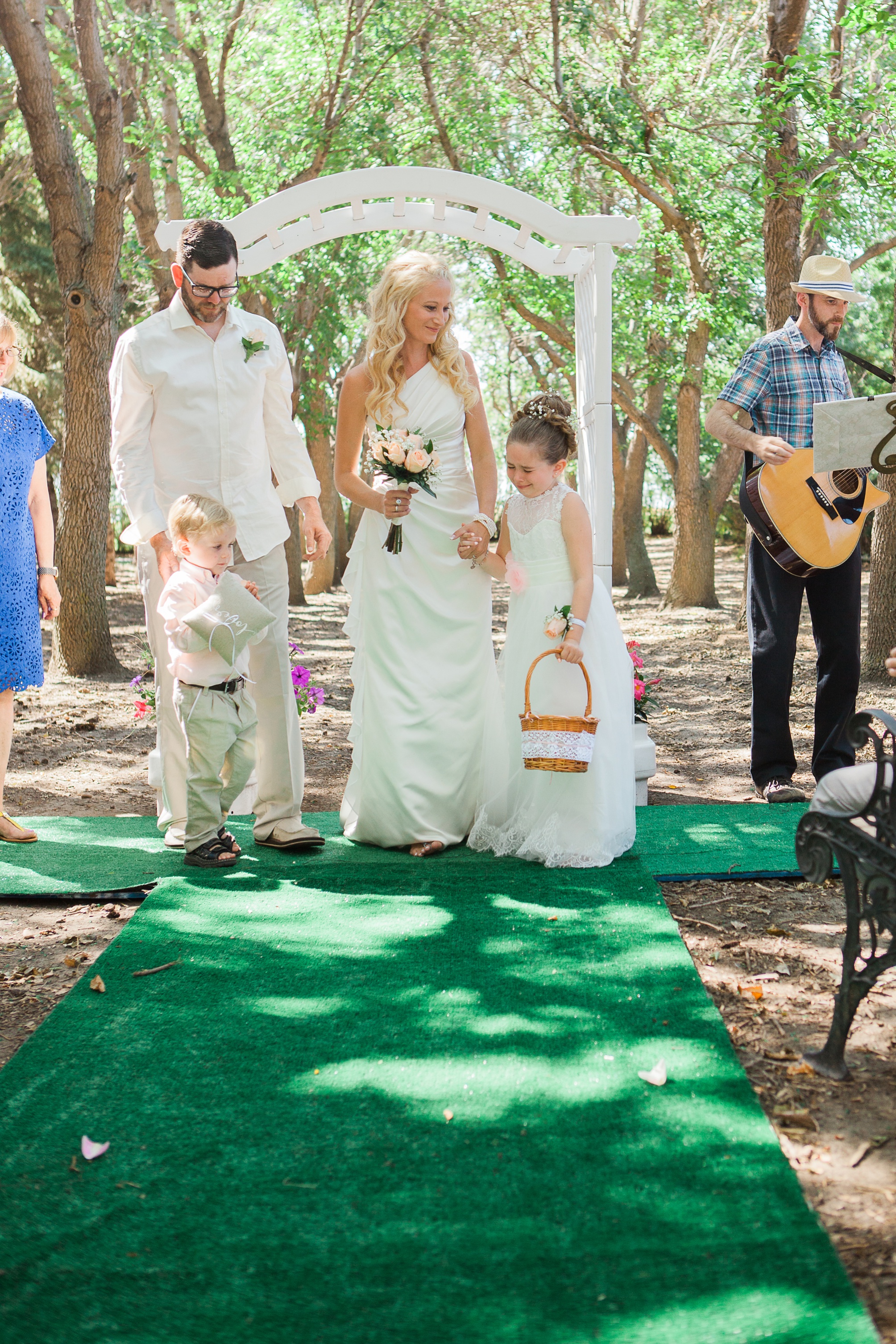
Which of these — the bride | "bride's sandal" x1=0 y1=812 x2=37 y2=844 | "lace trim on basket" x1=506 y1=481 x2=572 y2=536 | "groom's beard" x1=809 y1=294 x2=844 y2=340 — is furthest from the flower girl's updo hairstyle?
"bride's sandal" x1=0 y1=812 x2=37 y2=844

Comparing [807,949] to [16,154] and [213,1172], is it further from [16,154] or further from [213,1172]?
[16,154]

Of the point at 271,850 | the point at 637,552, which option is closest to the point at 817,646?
the point at 271,850

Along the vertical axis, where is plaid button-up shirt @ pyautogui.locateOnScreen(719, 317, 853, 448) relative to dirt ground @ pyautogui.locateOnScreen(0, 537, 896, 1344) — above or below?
above

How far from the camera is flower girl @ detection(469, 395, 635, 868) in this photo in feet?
15.1

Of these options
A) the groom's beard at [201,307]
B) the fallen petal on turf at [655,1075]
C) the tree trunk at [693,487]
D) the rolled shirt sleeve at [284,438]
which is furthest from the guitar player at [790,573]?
the tree trunk at [693,487]

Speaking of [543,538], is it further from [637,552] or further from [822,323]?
[637,552]

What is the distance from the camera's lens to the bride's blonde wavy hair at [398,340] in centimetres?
462

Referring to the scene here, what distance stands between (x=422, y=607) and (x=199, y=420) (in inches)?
46.0

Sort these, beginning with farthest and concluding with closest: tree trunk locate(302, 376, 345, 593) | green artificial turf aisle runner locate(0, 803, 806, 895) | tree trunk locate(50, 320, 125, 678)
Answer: tree trunk locate(302, 376, 345, 593) → tree trunk locate(50, 320, 125, 678) → green artificial turf aisle runner locate(0, 803, 806, 895)

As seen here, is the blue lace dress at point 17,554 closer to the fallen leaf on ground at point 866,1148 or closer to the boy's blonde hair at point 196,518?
the boy's blonde hair at point 196,518

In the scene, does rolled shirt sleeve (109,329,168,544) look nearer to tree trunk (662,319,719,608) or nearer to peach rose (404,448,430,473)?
peach rose (404,448,430,473)

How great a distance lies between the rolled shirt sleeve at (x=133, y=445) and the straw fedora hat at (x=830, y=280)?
2.89 meters

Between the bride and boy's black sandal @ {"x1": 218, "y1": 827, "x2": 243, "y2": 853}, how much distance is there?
1.83 feet

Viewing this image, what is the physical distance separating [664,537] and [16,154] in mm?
25329
